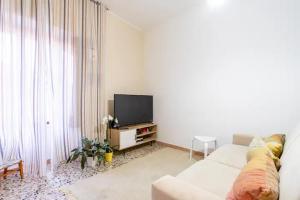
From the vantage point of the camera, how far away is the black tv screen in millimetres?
3330

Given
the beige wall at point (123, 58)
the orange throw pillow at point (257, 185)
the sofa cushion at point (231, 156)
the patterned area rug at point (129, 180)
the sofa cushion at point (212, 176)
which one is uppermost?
the beige wall at point (123, 58)

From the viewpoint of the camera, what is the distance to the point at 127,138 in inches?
132

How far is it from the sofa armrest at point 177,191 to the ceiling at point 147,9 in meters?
3.17

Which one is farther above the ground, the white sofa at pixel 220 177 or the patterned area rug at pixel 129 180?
the white sofa at pixel 220 177

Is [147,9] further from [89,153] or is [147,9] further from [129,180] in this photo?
[129,180]

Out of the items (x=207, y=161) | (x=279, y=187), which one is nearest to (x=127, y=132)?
(x=207, y=161)

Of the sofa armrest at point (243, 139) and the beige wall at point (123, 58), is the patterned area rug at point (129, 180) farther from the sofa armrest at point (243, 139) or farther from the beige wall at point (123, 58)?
the beige wall at point (123, 58)

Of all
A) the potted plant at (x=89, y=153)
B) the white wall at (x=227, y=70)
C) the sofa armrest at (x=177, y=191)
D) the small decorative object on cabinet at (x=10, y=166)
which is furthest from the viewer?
the potted plant at (x=89, y=153)

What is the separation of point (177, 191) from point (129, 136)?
7.56ft

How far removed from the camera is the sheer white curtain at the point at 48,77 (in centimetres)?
222

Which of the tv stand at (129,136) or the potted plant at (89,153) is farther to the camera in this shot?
the tv stand at (129,136)

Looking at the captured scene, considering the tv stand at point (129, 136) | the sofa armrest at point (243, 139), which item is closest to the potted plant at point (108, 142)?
the tv stand at point (129, 136)

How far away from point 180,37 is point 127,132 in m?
2.35

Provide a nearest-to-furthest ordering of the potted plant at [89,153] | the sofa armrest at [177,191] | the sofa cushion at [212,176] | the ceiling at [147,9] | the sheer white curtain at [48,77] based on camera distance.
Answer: the sofa armrest at [177,191]
the sofa cushion at [212,176]
the sheer white curtain at [48,77]
the potted plant at [89,153]
the ceiling at [147,9]
